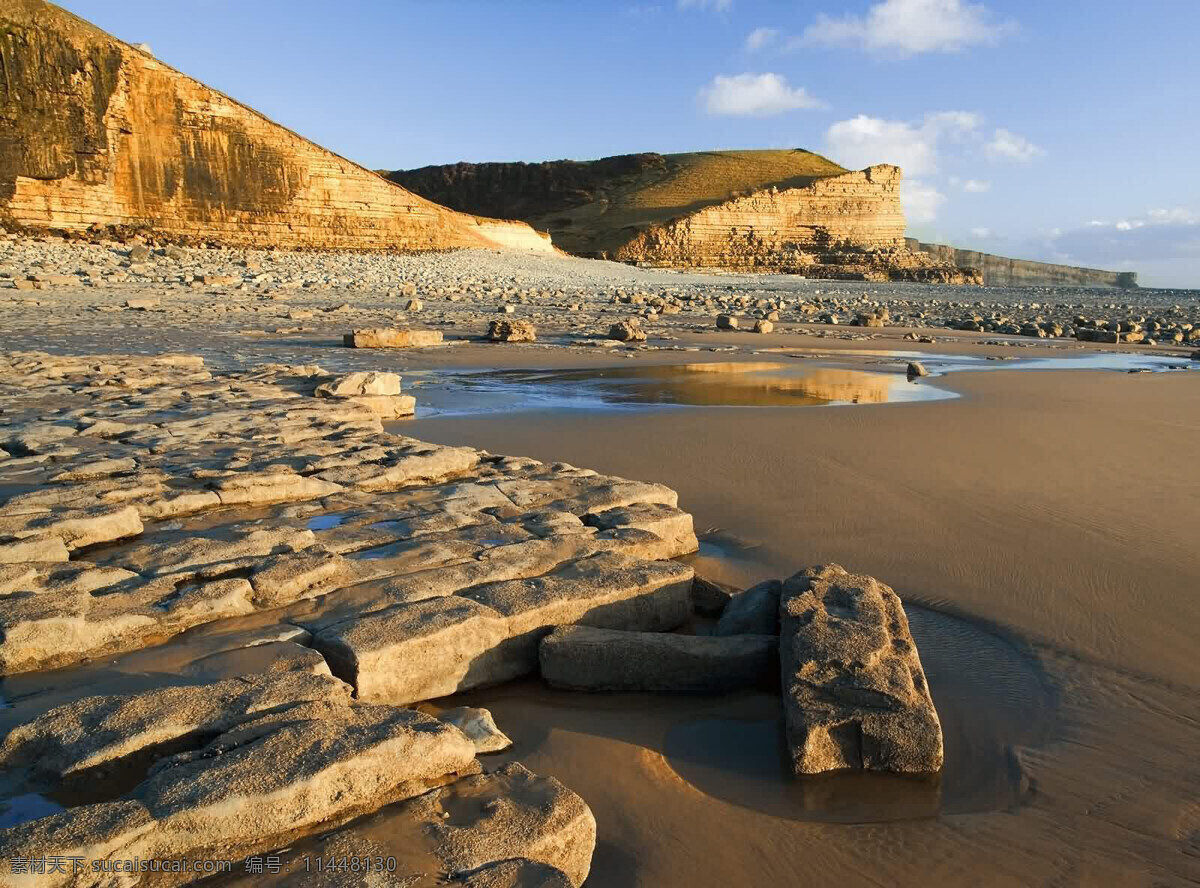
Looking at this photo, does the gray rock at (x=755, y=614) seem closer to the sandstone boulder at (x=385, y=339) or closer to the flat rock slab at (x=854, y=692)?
the flat rock slab at (x=854, y=692)

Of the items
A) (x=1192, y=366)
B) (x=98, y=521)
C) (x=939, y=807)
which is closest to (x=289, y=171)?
(x=1192, y=366)

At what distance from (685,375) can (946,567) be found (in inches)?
235

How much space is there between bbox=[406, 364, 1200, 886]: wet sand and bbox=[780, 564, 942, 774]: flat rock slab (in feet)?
0.30

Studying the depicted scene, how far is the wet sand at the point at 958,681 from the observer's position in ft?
6.60

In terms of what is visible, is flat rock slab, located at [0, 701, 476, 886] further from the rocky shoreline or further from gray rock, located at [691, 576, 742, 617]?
the rocky shoreline

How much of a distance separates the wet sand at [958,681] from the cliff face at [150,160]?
2774 centimetres

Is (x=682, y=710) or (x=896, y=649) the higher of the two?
(x=896, y=649)

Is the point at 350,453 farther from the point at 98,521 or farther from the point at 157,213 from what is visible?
the point at 157,213

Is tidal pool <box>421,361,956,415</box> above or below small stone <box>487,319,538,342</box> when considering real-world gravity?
below

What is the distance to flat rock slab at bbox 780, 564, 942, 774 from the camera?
2.28m

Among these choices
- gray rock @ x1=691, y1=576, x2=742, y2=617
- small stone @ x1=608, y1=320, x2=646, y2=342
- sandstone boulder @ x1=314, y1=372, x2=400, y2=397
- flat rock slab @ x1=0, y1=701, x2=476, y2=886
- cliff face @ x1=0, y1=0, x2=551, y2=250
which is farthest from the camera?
cliff face @ x1=0, y1=0, x2=551, y2=250

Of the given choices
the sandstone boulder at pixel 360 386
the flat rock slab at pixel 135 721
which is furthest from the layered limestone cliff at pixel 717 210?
the flat rock slab at pixel 135 721

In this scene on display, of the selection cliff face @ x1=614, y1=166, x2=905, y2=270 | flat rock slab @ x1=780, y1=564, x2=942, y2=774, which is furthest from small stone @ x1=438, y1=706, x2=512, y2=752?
cliff face @ x1=614, y1=166, x2=905, y2=270

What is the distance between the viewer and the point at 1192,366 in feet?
37.0
